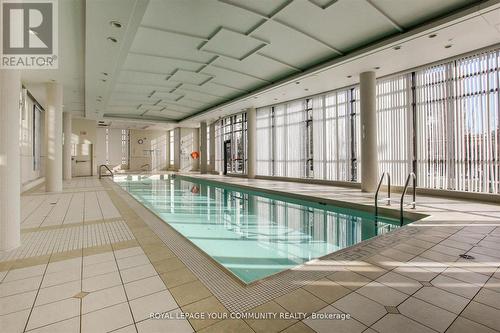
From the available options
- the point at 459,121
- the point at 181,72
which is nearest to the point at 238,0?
the point at 181,72

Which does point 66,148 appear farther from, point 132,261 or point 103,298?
point 103,298

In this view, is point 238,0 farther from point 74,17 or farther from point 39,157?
point 39,157

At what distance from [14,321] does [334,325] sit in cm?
200

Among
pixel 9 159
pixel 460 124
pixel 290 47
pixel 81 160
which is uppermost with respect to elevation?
pixel 290 47

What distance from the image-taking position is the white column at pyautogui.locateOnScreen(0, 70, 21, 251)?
269cm

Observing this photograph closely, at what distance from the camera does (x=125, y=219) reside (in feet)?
13.9

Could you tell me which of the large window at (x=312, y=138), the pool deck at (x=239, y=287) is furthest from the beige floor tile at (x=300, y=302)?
the large window at (x=312, y=138)

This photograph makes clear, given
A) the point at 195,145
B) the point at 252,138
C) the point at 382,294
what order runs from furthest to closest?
the point at 195,145
the point at 252,138
the point at 382,294

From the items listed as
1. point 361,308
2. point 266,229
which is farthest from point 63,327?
point 266,229

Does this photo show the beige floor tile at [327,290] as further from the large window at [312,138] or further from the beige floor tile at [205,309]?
the large window at [312,138]

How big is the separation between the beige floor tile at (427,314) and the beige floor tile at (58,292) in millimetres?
2390

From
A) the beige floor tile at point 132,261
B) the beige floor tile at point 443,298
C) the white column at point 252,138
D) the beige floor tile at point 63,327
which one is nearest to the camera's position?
the beige floor tile at point 63,327

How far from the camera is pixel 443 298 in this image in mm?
1849

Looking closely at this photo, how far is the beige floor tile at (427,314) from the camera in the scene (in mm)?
1561
